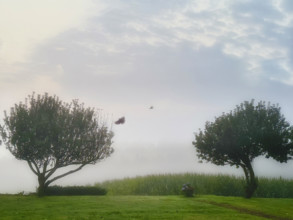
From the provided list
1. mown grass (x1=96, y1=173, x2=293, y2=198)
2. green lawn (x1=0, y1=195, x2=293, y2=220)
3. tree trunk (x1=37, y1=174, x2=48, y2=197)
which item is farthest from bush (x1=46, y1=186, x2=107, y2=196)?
green lawn (x1=0, y1=195, x2=293, y2=220)

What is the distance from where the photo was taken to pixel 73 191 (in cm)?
4922

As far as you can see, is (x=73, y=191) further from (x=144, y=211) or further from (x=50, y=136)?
(x=144, y=211)

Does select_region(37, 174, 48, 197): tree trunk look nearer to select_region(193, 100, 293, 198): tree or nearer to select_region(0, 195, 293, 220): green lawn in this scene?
select_region(0, 195, 293, 220): green lawn

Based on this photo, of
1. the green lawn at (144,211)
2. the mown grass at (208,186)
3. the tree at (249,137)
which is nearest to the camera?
the green lawn at (144,211)

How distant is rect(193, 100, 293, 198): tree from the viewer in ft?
147

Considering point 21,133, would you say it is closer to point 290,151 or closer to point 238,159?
point 238,159

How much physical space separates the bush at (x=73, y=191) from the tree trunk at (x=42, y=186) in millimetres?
745

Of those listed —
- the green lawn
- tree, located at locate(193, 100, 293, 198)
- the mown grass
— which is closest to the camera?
the green lawn

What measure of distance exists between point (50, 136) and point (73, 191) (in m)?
9.08

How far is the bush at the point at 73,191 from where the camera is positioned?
1901 inches

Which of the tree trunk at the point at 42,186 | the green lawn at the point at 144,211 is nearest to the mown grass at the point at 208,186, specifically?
the tree trunk at the point at 42,186

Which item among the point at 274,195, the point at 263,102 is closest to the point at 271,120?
the point at 263,102

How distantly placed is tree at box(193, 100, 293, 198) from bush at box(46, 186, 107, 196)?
58.6ft

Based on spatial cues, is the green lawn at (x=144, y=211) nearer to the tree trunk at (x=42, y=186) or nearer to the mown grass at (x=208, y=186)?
the tree trunk at (x=42, y=186)
